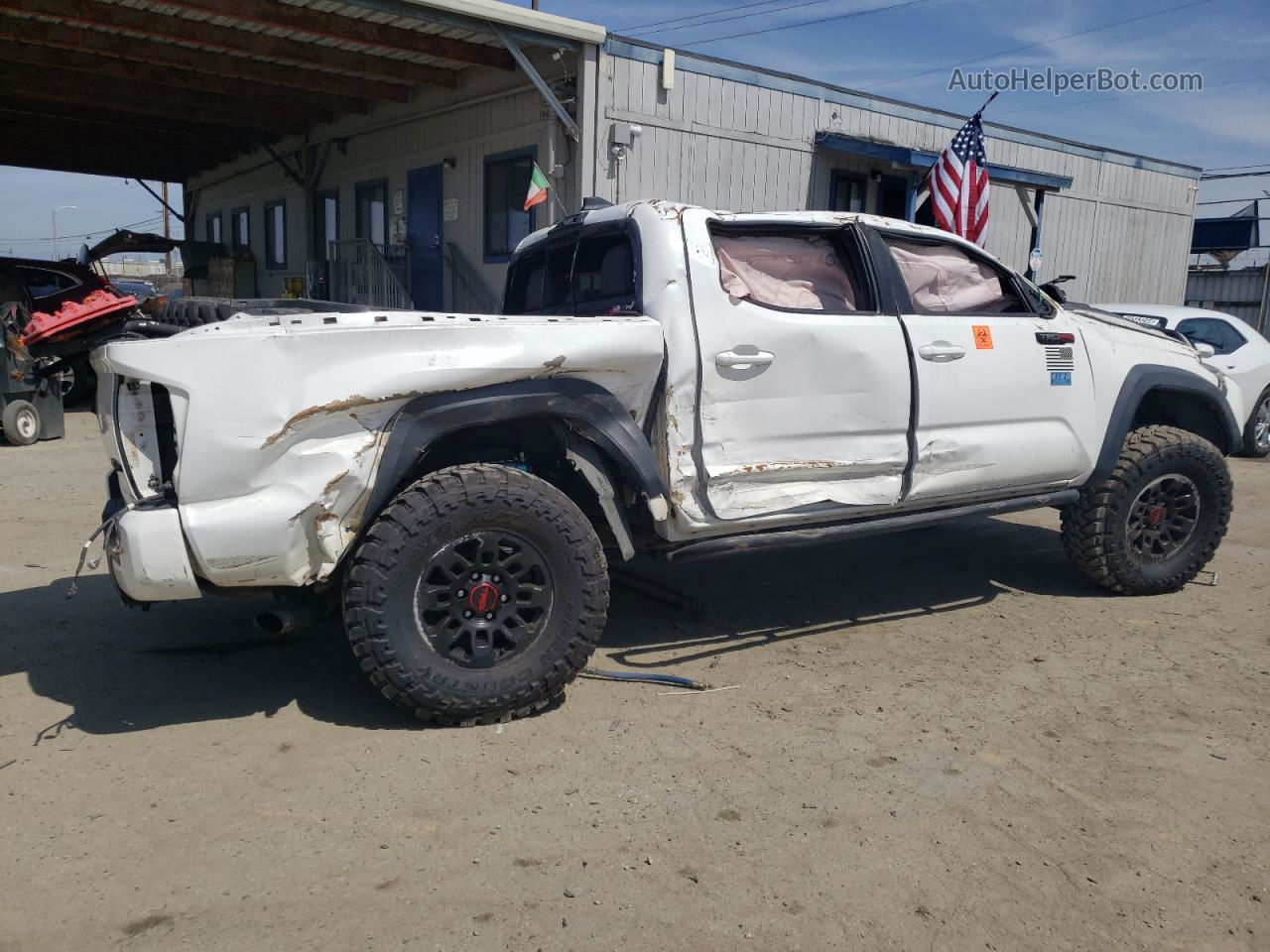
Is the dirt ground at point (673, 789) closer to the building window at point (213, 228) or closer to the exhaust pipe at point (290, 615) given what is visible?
the exhaust pipe at point (290, 615)

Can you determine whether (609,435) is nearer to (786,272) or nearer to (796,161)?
(786,272)

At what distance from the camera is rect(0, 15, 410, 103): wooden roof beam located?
11.5m

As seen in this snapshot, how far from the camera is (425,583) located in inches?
139

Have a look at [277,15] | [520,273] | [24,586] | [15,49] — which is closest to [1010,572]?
[520,273]

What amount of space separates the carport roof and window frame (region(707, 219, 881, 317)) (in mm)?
6827

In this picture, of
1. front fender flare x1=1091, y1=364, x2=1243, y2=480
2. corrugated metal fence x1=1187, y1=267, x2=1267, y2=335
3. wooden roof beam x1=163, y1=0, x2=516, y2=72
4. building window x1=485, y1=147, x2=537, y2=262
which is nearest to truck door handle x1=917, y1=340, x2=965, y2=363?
front fender flare x1=1091, y1=364, x2=1243, y2=480

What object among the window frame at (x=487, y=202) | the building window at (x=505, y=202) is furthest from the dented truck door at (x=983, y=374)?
the building window at (x=505, y=202)

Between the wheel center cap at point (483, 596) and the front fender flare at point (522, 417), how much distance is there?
444 mm

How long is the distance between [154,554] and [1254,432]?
36.3 ft

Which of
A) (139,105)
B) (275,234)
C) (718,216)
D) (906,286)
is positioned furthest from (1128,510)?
(275,234)

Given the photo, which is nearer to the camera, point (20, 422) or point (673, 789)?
point (673, 789)

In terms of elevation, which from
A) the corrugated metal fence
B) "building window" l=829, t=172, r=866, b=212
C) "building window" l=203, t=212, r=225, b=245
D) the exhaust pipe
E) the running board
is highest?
"building window" l=829, t=172, r=866, b=212

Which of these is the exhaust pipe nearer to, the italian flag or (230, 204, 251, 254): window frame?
the italian flag

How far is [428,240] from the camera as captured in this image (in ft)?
45.7
